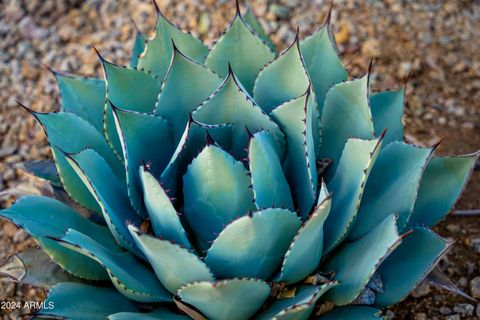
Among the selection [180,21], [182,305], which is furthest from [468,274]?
[180,21]

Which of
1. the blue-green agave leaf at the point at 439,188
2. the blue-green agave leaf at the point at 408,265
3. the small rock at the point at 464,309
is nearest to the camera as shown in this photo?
the blue-green agave leaf at the point at 408,265

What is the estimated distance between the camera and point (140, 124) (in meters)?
1.42

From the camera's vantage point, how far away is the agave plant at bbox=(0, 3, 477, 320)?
4.18 ft

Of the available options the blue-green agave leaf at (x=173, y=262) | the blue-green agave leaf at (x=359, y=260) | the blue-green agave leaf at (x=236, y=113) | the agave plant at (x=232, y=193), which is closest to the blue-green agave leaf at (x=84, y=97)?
the agave plant at (x=232, y=193)

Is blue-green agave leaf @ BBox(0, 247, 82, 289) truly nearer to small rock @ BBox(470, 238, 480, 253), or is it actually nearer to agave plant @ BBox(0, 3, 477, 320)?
agave plant @ BBox(0, 3, 477, 320)

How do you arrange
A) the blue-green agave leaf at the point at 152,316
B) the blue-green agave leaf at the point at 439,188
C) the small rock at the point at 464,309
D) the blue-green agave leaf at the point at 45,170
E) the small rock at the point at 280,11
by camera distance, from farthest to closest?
the small rock at the point at 280,11 → the small rock at the point at 464,309 → the blue-green agave leaf at the point at 45,170 → the blue-green agave leaf at the point at 439,188 → the blue-green agave leaf at the point at 152,316

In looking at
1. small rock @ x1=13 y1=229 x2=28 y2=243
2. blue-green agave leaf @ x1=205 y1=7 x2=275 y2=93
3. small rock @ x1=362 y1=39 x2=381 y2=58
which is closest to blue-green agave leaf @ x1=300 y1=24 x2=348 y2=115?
blue-green agave leaf @ x1=205 y1=7 x2=275 y2=93

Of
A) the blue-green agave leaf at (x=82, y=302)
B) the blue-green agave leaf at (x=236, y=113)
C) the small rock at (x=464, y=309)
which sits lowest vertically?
the small rock at (x=464, y=309)

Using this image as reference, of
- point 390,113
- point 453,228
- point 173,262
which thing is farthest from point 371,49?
point 173,262

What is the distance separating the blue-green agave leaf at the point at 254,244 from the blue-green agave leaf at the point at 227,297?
0.06 meters

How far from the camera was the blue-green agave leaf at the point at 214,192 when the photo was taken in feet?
4.19

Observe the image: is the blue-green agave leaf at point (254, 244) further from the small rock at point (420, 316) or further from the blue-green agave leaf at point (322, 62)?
the small rock at point (420, 316)

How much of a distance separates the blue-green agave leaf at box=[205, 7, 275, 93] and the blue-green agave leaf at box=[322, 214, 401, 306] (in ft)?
1.62

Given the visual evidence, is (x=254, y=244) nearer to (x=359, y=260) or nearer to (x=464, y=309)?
(x=359, y=260)
